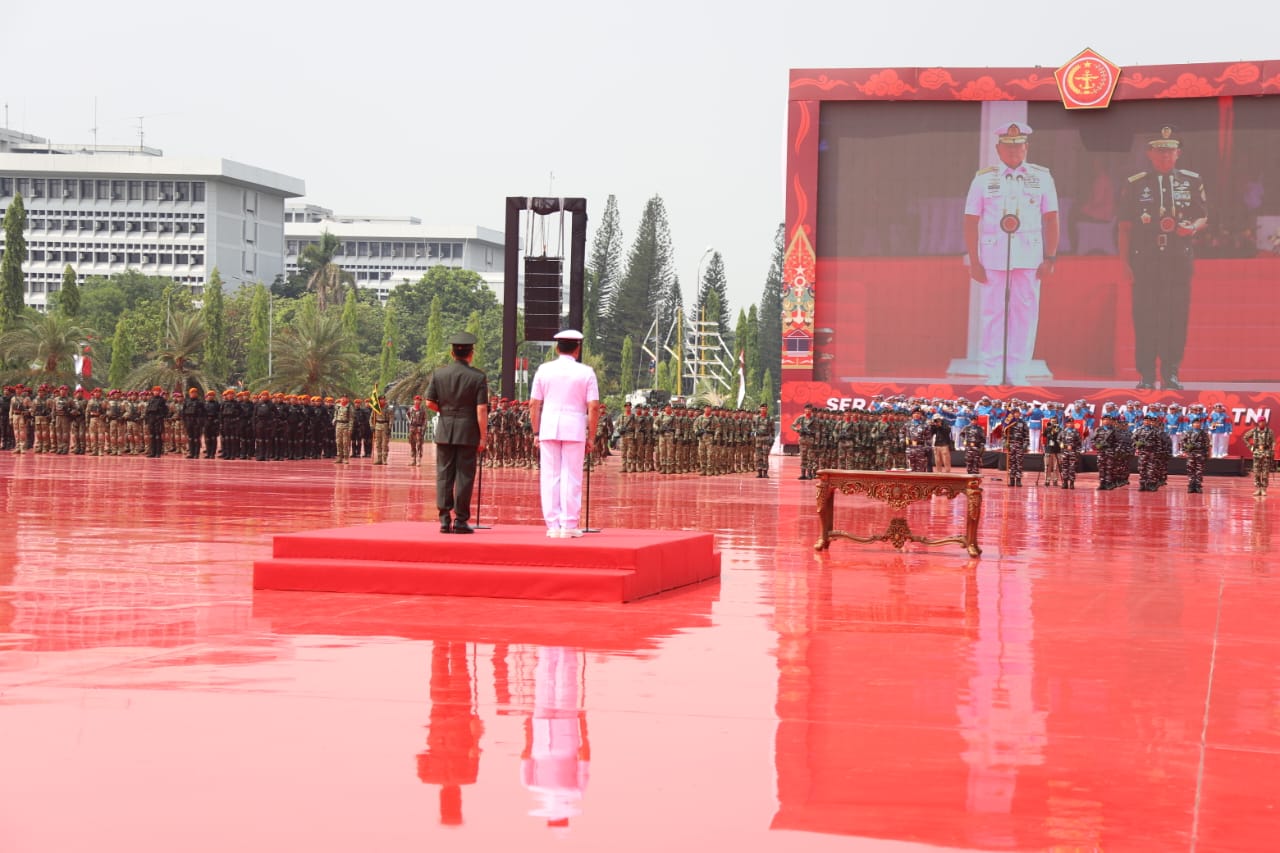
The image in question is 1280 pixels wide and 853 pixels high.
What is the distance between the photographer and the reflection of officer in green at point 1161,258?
38.4m

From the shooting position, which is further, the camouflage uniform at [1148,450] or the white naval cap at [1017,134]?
the white naval cap at [1017,134]

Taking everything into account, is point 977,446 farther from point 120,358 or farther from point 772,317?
point 772,317

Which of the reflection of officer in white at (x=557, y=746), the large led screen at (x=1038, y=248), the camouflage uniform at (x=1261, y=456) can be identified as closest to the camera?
the reflection of officer in white at (x=557, y=746)

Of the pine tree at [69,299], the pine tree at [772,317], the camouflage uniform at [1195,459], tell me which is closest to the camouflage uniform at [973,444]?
the camouflage uniform at [1195,459]

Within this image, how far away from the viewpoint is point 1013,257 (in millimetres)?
39094

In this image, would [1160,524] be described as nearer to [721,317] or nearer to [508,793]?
[508,793]

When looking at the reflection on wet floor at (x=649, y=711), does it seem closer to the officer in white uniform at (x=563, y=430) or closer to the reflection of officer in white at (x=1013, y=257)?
the officer in white uniform at (x=563, y=430)

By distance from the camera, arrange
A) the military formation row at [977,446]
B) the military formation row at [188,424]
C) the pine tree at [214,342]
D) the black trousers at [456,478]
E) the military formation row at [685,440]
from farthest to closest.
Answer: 1. the pine tree at [214,342]
2. the military formation row at [188,424]
3. the military formation row at [685,440]
4. the military formation row at [977,446]
5. the black trousers at [456,478]

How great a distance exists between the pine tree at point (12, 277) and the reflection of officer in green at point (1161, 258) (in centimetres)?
3623

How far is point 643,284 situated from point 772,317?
23750 mm

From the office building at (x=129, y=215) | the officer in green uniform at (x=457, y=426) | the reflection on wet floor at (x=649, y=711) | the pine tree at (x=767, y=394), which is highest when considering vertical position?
the office building at (x=129, y=215)

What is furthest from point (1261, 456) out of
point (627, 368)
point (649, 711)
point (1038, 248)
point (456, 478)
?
point (627, 368)

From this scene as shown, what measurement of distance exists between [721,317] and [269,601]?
9244 centimetres

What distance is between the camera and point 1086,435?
37.6 m
